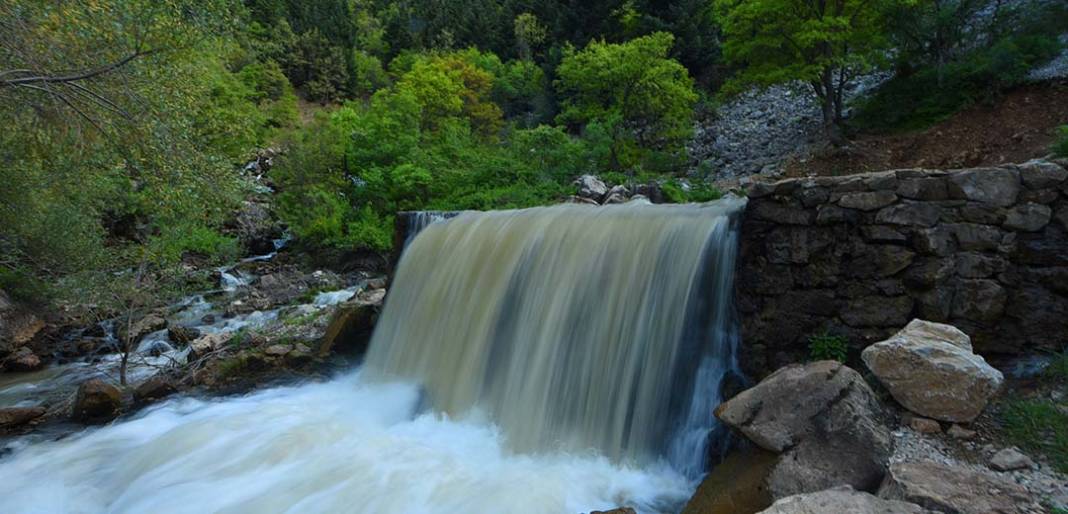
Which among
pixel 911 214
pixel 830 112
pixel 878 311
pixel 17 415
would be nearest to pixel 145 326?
pixel 17 415

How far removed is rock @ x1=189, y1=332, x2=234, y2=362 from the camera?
25.8 ft

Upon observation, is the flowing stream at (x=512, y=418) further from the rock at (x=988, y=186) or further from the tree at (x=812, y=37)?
the tree at (x=812, y=37)

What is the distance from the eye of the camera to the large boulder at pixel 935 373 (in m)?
3.24

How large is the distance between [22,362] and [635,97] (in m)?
17.6

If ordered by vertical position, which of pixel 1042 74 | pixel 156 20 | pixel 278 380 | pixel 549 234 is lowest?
pixel 278 380

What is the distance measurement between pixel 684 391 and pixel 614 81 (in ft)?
51.4

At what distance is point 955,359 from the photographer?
3309mm

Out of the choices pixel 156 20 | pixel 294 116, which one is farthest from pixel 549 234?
pixel 294 116

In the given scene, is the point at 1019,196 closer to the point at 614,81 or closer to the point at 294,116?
the point at 614,81

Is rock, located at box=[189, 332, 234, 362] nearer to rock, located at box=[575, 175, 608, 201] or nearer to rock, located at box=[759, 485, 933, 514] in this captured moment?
rock, located at box=[759, 485, 933, 514]

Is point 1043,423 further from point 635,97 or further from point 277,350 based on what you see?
point 635,97

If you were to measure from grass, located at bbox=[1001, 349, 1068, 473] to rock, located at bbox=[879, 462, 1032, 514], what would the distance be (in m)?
0.58

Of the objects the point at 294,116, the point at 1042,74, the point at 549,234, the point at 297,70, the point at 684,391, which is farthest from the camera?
the point at 297,70

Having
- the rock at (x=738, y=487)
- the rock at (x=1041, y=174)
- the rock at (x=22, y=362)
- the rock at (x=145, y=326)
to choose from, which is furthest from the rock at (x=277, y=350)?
the rock at (x=1041, y=174)
